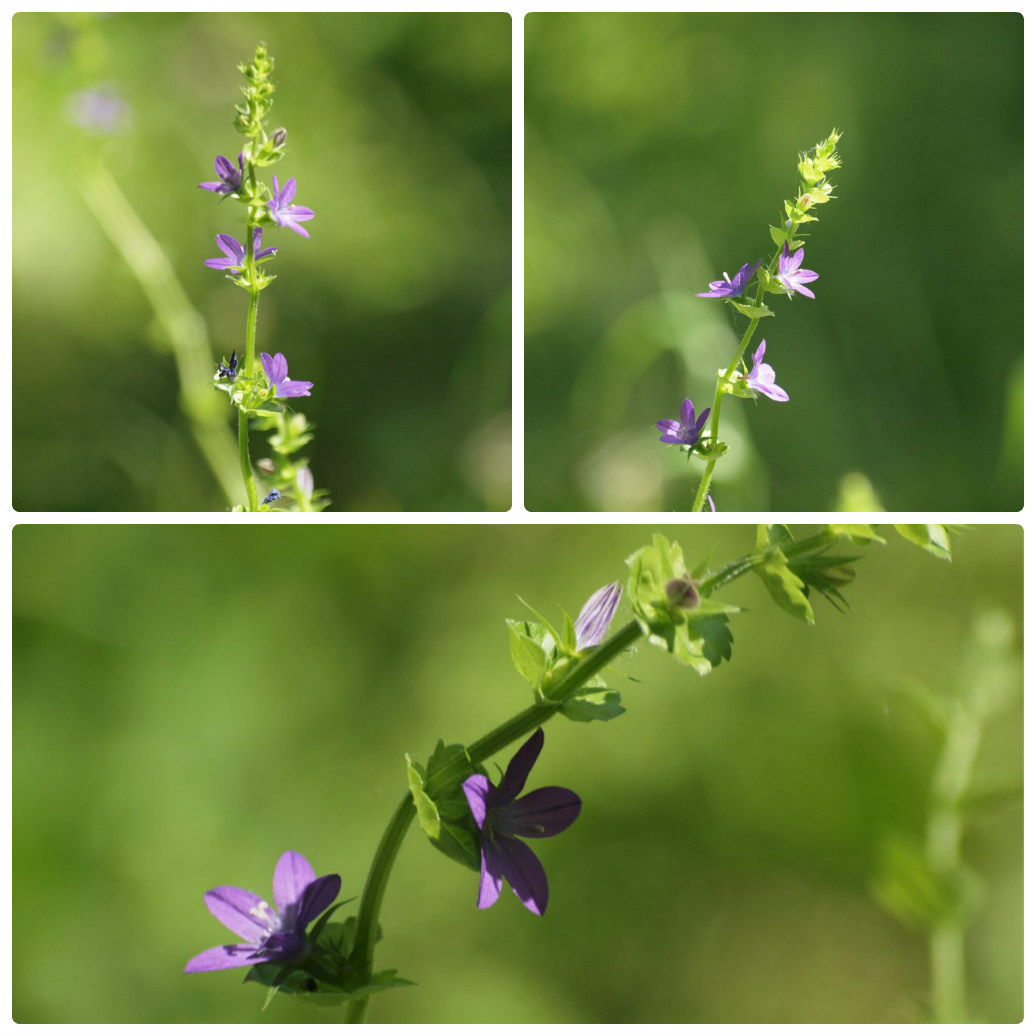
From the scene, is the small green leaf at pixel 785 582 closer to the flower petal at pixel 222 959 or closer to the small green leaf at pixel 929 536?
the small green leaf at pixel 929 536

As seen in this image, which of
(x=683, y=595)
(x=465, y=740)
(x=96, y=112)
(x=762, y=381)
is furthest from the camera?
(x=465, y=740)

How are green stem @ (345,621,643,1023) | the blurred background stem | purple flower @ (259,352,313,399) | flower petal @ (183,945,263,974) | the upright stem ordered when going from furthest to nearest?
the blurred background stem → purple flower @ (259,352,313,399) → the upright stem → flower petal @ (183,945,263,974) → green stem @ (345,621,643,1023)

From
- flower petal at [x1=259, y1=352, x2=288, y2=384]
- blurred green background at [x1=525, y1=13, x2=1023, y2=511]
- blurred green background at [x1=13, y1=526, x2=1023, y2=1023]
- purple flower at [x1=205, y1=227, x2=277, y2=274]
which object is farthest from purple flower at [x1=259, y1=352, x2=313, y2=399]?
blurred green background at [x1=13, y1=526, x2=1023, y2=1023]

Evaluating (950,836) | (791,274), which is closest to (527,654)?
(791,274)

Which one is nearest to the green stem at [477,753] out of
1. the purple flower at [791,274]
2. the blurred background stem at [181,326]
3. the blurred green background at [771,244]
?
the purple flower at [791,274]

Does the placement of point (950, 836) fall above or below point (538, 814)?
below

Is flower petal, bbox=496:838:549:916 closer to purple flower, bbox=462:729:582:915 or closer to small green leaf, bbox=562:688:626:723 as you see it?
purple flower, bbox=462:729:582:915

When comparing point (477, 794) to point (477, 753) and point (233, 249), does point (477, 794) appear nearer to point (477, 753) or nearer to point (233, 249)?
point (477, 753)
